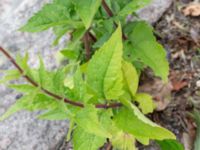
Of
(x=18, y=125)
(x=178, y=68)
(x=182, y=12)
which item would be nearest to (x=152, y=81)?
(x=178, y=68)

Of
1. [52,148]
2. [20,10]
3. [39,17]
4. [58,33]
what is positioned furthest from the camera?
[20,10]

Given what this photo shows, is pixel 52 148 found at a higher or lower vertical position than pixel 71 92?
lower

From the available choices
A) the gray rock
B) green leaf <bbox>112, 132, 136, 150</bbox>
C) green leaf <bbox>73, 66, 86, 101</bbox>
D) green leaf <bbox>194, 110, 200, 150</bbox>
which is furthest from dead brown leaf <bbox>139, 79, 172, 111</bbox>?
green leaf <bbox>73, 66, 86, 101</bbox>

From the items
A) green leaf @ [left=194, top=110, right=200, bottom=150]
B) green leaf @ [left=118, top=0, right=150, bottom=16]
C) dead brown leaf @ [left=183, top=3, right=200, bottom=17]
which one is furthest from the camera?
dead brown leaf @ [left=183, top=3, right=200, bottom=17]

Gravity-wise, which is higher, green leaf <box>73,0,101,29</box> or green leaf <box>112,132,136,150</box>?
green leaf <box>73,0,101,29</box>

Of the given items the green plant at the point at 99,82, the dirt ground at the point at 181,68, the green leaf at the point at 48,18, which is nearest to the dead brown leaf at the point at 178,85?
the dirt ground at the point at 181,68

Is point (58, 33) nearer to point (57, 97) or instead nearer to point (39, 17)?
point (39, 17)

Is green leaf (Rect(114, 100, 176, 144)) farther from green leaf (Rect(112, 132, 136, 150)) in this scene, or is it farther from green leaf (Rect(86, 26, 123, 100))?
green leaf (Rect(112, 132, 136, 150))
